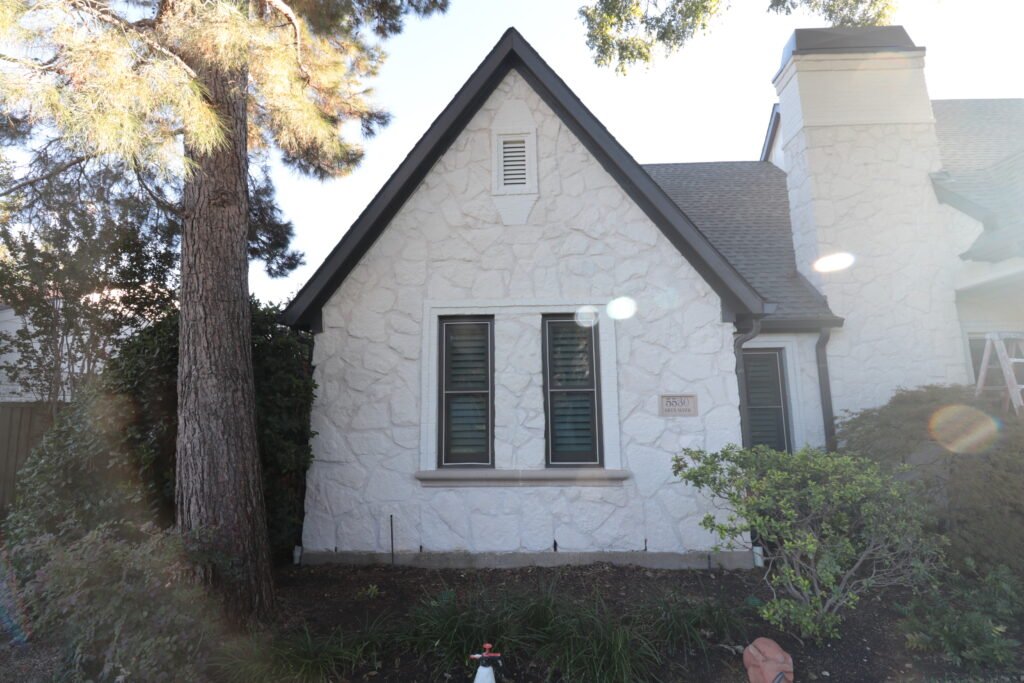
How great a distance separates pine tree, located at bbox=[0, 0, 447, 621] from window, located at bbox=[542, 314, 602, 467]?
3103 millimetres

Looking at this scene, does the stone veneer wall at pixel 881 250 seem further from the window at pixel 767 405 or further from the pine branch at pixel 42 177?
the pine branch at pixel 42 177

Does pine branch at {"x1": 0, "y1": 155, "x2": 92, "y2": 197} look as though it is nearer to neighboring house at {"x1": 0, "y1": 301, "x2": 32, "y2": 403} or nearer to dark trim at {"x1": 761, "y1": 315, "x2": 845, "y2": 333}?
neighboring house at {"x1": 0, "y1": 301, "x2": 32, "y2": 403}

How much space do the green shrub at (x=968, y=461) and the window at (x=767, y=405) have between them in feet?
3.80

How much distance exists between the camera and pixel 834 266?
792 cm

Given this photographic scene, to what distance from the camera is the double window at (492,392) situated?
644cm

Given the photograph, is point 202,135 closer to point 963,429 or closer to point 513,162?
point 513,162

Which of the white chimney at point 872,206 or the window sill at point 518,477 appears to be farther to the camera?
the white chimney at point 872,206

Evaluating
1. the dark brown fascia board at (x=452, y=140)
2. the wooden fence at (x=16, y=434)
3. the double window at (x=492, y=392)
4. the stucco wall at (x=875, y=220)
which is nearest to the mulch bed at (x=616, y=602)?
the double window at (x=492, y=392)

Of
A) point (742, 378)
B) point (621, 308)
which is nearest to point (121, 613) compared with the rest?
point (621, 308)

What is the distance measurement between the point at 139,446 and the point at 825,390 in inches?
314

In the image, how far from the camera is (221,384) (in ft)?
15.5

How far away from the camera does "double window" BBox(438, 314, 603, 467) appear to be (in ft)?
21.1

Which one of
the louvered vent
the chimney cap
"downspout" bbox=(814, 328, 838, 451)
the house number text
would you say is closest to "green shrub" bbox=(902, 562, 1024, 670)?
"downspout" bbox=(814, 328, 838, 451)

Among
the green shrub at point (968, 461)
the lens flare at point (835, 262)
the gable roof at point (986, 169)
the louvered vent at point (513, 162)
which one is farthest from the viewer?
the lens flare at point (835, 262)
